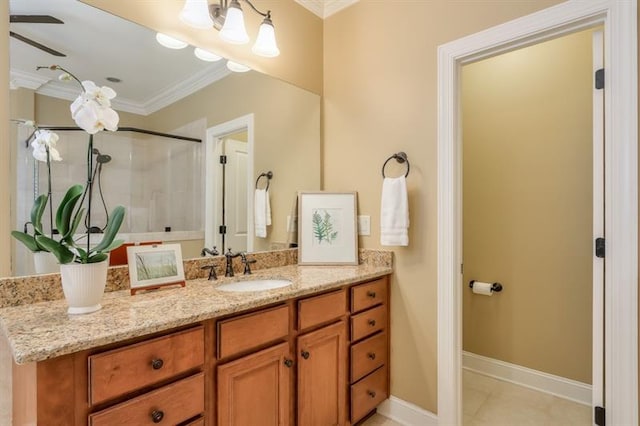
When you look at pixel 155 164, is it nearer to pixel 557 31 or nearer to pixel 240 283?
pixel 240 283

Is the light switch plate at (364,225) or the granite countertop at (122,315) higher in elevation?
the light switch plate at (364,225)

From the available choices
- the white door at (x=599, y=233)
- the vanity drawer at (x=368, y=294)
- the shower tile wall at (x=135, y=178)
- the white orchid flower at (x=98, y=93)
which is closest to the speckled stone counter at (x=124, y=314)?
the vanity drawer at (x=368, y=294)

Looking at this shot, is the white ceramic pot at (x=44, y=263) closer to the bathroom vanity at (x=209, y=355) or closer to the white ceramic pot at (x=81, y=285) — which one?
the bathroom vanity at (x=209, y=355)

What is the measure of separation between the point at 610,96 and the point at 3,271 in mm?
2468

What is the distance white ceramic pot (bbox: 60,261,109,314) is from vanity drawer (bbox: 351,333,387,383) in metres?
1.21

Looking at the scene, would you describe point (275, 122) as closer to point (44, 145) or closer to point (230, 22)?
point (230, 22)

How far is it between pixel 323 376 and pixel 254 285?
0.56 meters

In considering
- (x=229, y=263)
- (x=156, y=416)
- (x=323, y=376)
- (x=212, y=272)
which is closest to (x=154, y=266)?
(x=212, y=272)

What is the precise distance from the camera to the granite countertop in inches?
34.3

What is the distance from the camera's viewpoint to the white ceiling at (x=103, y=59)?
4.25ft

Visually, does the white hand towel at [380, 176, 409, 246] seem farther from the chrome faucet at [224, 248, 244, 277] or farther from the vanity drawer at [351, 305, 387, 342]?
the chrome faucet at [224, 248, 244, 277]

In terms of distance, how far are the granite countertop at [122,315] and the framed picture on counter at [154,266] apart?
4cm

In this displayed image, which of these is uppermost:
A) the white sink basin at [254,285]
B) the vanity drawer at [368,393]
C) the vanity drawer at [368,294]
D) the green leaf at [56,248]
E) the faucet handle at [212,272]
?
the green leaf at [56,248]

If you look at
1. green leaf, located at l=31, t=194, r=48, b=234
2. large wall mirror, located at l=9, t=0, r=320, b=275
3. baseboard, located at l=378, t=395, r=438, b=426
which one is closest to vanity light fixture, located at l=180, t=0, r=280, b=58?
large wall mirror, located at l=9, t=0, r=320, b=275
